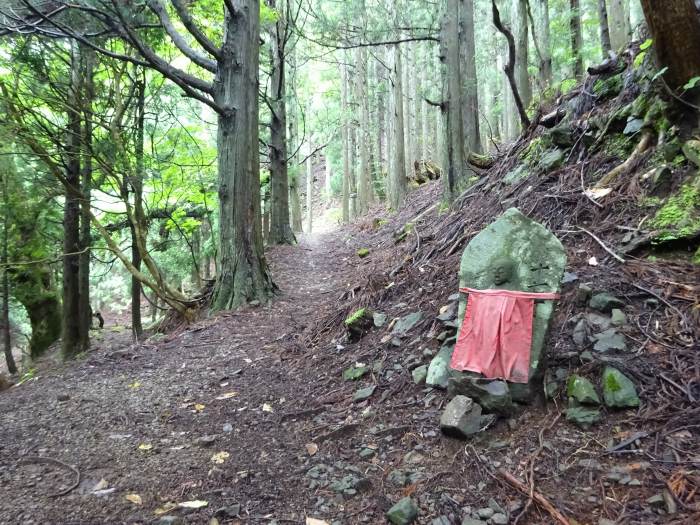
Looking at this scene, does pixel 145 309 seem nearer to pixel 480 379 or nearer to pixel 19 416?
pixel 19 416

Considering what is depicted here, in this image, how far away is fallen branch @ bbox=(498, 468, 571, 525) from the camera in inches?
84.4

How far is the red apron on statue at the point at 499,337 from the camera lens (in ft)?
9.70

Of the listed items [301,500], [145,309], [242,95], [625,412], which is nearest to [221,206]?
[242,95]

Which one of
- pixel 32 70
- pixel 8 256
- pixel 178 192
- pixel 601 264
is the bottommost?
pixel 601 264

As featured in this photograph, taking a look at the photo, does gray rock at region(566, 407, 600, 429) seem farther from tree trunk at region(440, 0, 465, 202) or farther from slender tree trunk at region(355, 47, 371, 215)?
slender tree trunk at region(355, 47, 371, 215)

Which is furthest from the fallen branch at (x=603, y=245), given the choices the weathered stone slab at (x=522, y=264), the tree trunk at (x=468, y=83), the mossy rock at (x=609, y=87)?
the tree trunk at (x=468, y=83)

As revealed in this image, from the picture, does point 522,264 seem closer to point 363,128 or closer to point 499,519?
point 499,519

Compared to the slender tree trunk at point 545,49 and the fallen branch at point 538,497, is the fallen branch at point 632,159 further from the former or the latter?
the slender tree trunk at point 545,49

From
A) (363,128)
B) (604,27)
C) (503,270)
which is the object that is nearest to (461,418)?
(503,270)

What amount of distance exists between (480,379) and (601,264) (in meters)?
1.66

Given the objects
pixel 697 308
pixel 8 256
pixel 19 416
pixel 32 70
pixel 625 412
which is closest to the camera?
pixel 625 412

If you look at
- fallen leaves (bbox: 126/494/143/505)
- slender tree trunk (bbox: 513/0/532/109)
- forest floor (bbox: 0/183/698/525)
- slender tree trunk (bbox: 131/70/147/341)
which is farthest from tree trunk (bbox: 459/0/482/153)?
fallen leaves (bbox: 126/494/143/505)

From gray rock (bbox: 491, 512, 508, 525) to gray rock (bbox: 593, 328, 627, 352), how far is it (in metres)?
1.43

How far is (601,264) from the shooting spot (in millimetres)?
3717
